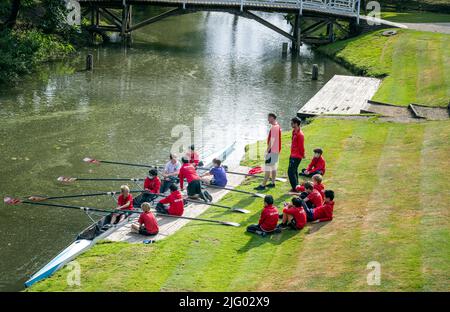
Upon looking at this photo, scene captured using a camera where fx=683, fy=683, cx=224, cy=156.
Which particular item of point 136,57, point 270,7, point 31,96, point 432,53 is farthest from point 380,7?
point 31,96

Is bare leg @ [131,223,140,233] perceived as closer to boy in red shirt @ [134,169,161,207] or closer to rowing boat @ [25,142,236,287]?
rowing boat @ [25,142,236,287]

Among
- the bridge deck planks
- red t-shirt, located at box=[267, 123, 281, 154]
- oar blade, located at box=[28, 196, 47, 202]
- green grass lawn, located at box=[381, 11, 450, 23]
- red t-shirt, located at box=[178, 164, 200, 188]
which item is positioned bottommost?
oar blade, located at box=[28, 196, 47, 202]

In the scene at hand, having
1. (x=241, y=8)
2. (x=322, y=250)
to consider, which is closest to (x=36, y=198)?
(x=322, y=250)

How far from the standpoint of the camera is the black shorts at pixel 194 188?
78.4 ft

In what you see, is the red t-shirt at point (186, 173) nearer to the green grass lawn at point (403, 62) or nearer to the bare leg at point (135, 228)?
the bare leg at point (135, 228)

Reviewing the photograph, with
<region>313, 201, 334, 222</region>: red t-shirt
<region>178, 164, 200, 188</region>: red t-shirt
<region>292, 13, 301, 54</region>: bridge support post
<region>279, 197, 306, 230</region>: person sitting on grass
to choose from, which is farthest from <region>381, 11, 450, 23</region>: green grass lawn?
<region>279, 197, 306, 230</region>: person sitting on grass

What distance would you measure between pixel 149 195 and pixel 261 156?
23.1 ft

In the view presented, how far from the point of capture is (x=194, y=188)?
24.0 metres

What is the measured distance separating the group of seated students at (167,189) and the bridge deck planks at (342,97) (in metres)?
11.4

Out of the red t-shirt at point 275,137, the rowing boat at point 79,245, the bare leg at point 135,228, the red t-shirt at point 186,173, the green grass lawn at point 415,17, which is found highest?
the green grass lawn at point 415,17

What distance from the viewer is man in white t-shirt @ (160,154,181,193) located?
25.9 meters

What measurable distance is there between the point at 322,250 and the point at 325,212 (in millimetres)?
2425

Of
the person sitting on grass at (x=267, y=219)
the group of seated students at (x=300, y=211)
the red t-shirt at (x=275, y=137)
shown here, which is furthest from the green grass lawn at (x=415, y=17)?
the person sitting on grass at (x=267, y=219)

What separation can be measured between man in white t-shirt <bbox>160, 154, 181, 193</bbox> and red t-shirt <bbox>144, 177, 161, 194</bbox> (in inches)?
35.0
